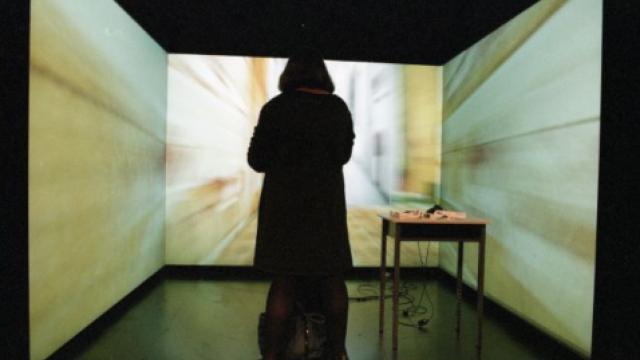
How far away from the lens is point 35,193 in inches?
76.0

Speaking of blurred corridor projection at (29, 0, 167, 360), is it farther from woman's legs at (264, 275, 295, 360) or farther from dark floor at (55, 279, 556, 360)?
woman's legs at (264, 275, 295, 360)

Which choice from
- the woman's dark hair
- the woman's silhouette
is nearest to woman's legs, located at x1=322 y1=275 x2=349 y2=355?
the woman's silhouette

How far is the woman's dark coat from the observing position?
1.59 meters

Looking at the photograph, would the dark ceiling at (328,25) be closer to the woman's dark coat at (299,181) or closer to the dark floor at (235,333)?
the woman's dark coat at (299,181)

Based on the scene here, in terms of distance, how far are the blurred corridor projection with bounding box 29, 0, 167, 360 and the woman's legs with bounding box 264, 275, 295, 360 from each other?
113cm

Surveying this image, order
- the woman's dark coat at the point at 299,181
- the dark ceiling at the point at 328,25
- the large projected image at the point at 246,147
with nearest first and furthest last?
the woman's dark coat at the point at 299,181 → the dark ceiling at the point at 328,25 → the large projected image at the point at 246,147

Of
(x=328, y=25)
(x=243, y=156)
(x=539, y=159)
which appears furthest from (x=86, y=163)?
(x=539, y=159)

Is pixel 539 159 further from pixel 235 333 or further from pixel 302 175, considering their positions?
pixel 235 333

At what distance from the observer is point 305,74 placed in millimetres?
1642

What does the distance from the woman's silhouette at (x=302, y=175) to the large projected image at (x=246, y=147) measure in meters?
2.40

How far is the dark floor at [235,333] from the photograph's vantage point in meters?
2.27

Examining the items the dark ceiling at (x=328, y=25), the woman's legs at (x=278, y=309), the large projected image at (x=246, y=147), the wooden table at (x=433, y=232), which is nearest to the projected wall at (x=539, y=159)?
the dark ceiling at (x=328, y=25)
